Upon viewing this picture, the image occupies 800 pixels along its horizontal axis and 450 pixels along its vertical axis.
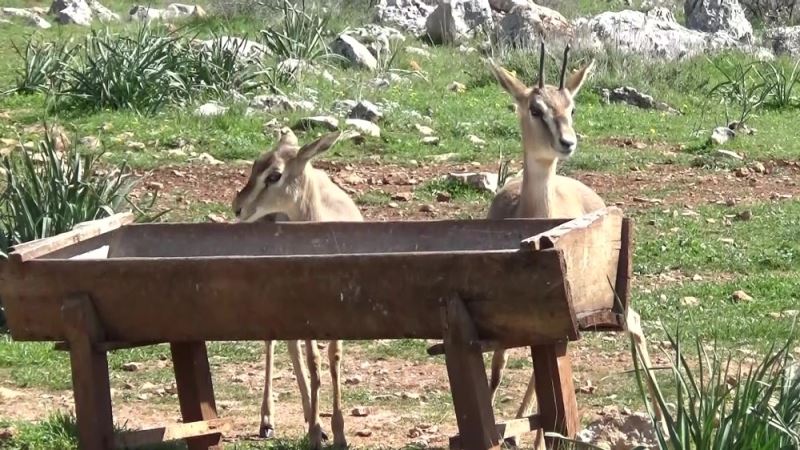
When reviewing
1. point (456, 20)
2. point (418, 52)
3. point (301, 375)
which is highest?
point (456, 20)

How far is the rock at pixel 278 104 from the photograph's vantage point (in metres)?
15.8

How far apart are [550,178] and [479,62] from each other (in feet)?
38.6

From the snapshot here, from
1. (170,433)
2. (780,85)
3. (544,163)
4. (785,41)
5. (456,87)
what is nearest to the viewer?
(170,433)

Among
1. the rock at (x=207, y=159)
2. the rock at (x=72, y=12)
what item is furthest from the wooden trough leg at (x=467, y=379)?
the rock at (x=72, y=12)

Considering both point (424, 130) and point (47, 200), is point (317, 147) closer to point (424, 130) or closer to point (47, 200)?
point (47, 200)

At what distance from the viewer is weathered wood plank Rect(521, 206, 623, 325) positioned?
16.7 feet

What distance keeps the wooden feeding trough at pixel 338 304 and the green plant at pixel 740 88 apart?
11716 mm

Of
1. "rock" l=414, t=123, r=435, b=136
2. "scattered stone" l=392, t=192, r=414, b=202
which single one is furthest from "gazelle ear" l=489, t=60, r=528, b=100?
"rock" l=414, t=123, r=435, b=136

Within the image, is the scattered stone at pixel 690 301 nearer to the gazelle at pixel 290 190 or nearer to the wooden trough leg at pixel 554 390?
the gazelle at pixel 290 190

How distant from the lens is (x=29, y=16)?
82.6 feet

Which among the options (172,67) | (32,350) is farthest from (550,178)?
(172,67)

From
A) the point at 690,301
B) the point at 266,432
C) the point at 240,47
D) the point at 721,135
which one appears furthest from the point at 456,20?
the point at 266,432

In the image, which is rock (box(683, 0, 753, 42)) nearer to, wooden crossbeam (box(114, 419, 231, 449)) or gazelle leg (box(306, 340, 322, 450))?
gazelle leg (box(306, 340, 322, 450))

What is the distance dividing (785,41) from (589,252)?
20006 millimetres
